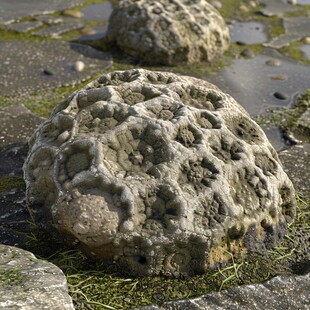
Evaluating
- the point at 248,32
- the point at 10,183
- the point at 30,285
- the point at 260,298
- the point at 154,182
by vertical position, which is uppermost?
the point at 154,182

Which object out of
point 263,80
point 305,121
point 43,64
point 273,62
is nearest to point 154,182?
point 305,121

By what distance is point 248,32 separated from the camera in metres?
5.89

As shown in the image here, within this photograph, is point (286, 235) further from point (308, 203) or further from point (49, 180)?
point (49, 180)

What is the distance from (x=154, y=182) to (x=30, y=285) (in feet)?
2.14

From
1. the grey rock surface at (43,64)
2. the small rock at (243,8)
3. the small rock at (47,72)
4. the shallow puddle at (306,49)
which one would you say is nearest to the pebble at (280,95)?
the shallow puddle at (306,49)

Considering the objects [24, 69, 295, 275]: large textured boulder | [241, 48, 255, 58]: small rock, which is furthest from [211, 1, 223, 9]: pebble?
[24, 69, 295, 275]: large textured boulder

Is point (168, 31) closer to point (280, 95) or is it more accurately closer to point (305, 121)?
point (280, 95)

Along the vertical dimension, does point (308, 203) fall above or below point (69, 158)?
below

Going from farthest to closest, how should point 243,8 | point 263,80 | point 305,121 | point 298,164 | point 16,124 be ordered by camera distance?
point 243,8 < point 263,80 < point 305,121 < point 16,124 < point 298,164

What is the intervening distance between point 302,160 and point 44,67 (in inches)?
86.4

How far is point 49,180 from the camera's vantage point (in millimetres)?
2494

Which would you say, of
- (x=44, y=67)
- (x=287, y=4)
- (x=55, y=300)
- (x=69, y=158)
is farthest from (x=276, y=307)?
(x=287, y=4)

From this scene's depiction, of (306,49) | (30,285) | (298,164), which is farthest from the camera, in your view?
(306,49)

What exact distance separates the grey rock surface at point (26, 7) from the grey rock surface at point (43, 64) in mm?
660
